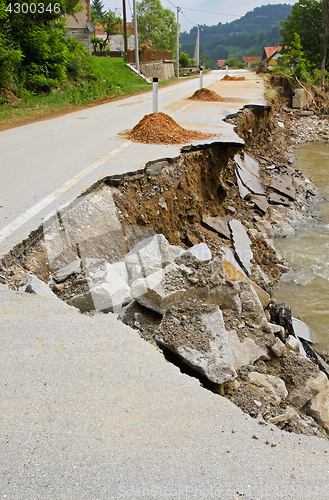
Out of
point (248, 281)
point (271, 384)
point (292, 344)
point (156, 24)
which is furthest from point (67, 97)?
point (156, 24)

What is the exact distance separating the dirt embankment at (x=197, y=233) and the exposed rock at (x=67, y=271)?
0.05m

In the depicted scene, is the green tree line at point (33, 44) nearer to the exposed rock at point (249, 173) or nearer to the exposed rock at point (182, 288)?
the exposed rock at point (249, 173)

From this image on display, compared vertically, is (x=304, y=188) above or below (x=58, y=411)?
below

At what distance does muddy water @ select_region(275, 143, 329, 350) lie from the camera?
20.1 feet

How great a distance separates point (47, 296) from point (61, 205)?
6.18 feet

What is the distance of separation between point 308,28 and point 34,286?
38162 millimetres

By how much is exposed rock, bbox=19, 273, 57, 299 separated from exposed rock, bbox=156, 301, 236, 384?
1.06 m

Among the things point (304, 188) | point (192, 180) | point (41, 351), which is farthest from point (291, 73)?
point (41, 351)

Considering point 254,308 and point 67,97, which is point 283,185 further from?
point 67,97

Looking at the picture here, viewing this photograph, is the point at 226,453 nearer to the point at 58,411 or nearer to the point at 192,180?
the point at 58,411

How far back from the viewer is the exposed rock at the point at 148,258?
410 cm

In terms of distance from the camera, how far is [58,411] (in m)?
2.12

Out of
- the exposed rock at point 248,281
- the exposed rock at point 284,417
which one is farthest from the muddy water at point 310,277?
the exposed rock at point 284,417

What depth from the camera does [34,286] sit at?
3.30 m
